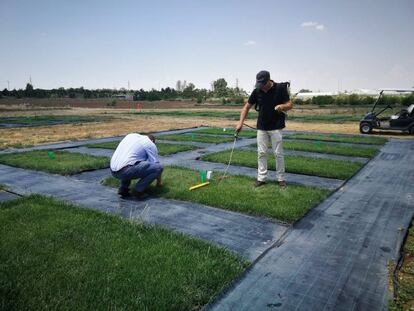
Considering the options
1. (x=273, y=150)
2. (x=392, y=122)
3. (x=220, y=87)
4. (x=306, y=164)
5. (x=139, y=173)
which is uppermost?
(x=220, y=87)

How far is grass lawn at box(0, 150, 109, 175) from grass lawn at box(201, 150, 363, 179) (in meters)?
2.97

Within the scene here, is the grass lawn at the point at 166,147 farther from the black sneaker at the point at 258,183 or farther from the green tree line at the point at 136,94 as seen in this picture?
the green tree line at the point at 136,94

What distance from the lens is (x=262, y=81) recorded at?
5.83 m

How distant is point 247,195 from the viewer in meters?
5.60

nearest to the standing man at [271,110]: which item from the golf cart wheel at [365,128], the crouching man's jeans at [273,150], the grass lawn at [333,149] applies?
the crouching man's jeans at [273,150]

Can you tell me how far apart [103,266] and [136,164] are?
2.47 meters

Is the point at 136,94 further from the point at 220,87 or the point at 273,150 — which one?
the point at 273,150

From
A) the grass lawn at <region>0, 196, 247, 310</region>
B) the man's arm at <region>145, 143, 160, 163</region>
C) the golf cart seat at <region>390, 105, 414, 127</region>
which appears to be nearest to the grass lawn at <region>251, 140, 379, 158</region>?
the golf cart seat at <region>390, 105, 414, 127</region>

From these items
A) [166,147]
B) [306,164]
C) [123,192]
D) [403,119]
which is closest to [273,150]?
[306,164]

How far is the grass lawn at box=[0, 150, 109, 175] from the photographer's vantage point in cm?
768

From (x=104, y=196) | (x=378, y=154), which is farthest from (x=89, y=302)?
(x=378, y=154)

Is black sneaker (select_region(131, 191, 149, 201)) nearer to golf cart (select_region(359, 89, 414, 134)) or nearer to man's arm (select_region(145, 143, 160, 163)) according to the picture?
man's arm (select_region(145, 143, 160, 163))

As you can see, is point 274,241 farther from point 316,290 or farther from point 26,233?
point 26,233

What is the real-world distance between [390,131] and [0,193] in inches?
A: 665
